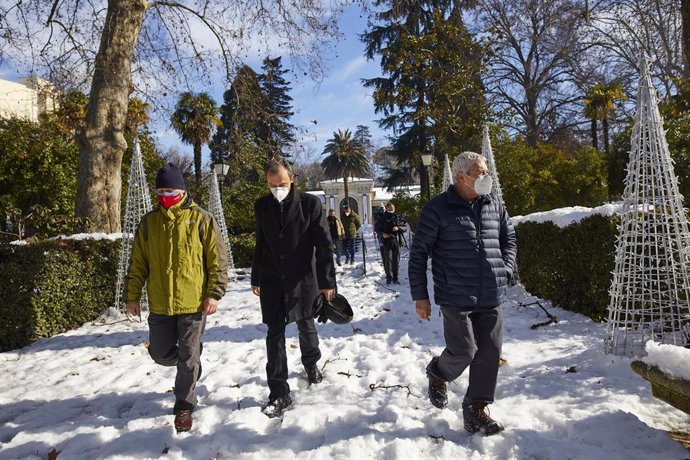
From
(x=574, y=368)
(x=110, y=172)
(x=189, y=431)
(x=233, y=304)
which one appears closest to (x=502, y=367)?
(x=574, y=368)

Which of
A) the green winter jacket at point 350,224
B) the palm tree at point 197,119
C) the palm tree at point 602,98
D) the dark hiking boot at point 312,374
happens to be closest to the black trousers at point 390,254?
the green winter jacket at point 350,224

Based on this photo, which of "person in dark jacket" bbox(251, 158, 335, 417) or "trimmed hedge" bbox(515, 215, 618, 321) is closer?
Result: "person in dark jacket" bbox(251, 158, 335, 417)

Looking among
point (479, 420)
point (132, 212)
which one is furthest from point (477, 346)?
point (132, 212)

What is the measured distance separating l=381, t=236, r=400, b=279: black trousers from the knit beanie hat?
6.59m

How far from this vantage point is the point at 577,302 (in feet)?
18.5

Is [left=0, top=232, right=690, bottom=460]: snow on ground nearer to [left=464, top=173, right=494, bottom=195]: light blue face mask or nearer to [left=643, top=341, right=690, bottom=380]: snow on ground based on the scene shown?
[left=643, top=341, right=690, bottom=380]: snow on ground

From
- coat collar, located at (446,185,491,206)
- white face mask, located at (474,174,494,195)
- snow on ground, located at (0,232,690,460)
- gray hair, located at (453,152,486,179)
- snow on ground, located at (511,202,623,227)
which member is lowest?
snow on ground, located at (0,232,690,460)

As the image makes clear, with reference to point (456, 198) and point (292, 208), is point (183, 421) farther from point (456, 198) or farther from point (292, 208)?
point (456, 198)

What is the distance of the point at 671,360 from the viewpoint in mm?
2449

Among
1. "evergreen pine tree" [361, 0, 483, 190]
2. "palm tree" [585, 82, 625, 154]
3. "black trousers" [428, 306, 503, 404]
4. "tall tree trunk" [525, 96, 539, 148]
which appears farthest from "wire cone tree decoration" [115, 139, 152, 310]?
"tall tree trunk" [525, 96, 539, 148]

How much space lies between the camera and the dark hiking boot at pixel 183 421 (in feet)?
9.96

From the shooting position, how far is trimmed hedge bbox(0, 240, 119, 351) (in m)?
5.32

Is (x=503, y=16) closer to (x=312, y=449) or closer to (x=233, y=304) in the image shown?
(x=233, y=304)

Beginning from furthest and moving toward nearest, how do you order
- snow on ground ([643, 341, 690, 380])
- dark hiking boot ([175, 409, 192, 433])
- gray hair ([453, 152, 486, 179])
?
1. dark hiking boot ([175, 409, 192, 433])
2. gray hair ([453, 152, 486, 179])
3. snow on ground ([643, 341, 690, 380])
